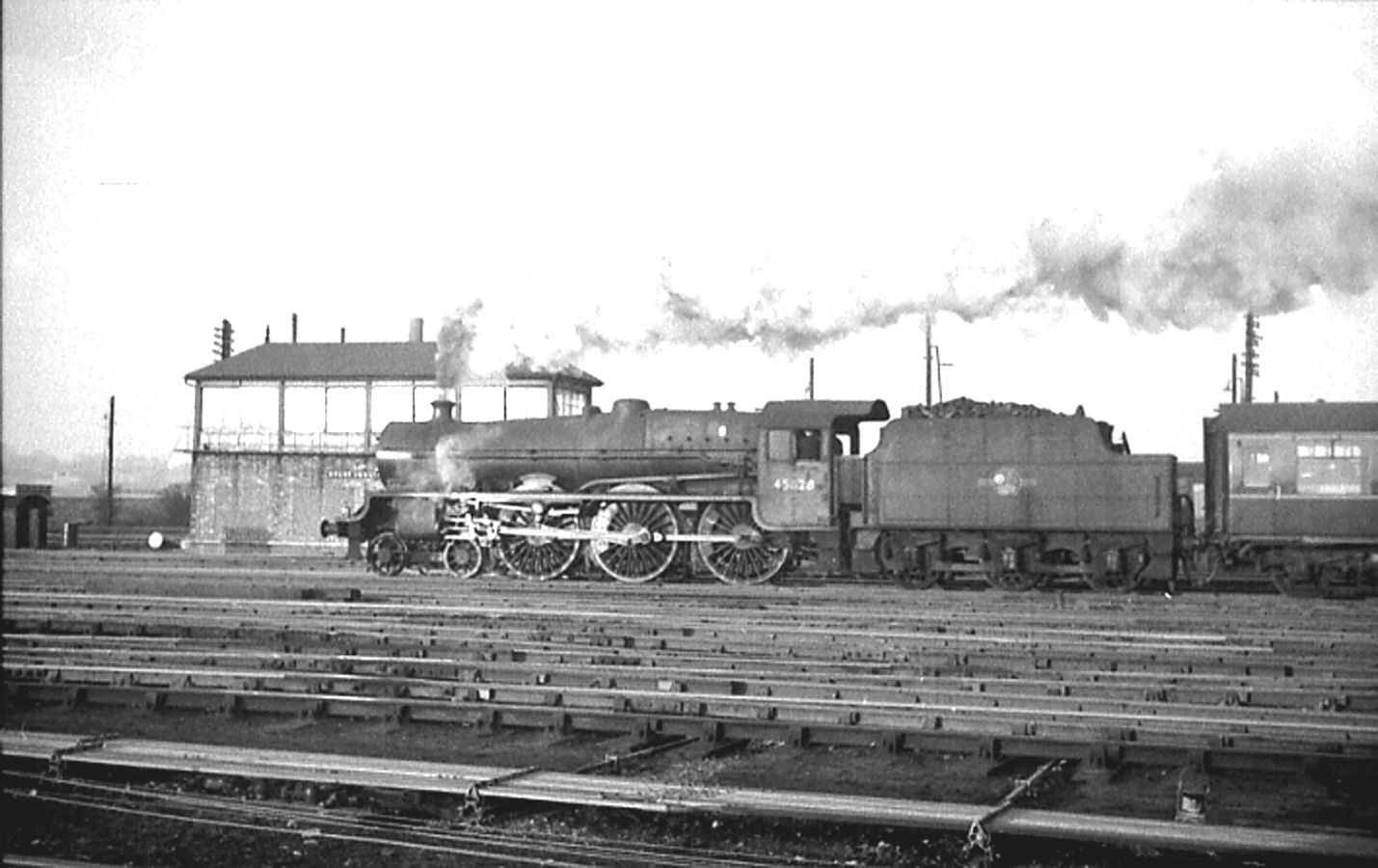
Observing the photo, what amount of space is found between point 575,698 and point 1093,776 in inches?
174

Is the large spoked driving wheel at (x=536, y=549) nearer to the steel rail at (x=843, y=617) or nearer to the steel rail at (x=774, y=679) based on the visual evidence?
the steel rail at (x=843, y=617)

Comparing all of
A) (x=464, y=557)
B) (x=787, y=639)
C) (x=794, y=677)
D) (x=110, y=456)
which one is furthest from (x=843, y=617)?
(x=110, y=456)

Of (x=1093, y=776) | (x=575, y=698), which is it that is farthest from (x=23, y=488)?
(x=1093, y=776)

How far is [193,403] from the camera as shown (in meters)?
47.7

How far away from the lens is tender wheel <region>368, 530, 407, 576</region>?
25.2 meters

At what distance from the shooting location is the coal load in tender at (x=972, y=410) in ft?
70.7

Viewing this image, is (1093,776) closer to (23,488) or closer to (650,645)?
(650,645)

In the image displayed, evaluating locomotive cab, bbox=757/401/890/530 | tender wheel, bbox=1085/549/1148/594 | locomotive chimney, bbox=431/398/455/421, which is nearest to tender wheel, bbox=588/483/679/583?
locomotive cab, bbox=757/401/890/530

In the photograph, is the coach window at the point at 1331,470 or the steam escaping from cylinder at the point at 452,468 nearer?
the coach window at the point at 1331,470

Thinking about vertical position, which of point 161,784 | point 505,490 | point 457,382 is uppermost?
point 457,382

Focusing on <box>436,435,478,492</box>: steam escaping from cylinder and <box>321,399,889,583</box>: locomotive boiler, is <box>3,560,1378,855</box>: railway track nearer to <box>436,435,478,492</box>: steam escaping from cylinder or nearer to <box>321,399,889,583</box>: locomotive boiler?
<box>321,399,889,583</box>: locomotive boiler

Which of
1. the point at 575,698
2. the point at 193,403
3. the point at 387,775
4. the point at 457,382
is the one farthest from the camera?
the point at 193,403

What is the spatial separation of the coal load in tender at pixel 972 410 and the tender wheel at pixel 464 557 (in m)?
8.06

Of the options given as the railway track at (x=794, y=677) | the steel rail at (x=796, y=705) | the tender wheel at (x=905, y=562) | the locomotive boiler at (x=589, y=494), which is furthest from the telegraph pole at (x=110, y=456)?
the steel rail at (x=796, y=705)
